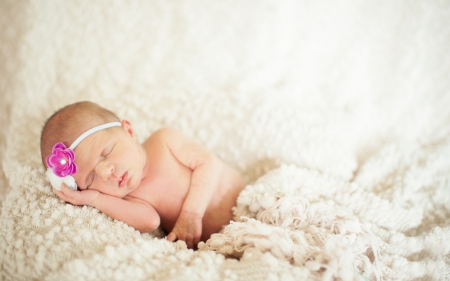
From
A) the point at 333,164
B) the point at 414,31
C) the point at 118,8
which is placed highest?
the point at 414,31

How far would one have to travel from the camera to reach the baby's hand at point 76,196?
0.98m

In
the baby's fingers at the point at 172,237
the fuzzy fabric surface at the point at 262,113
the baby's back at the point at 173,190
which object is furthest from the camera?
the baby's back at the point at 173,190

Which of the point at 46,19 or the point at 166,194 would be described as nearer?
the point at 166,194

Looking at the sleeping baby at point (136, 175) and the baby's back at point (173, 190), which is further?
the baby's back at point (173, 190)

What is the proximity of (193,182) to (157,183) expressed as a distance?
0.47 feet

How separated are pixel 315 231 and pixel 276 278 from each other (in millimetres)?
262

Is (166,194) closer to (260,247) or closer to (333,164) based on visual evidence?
(260,247)

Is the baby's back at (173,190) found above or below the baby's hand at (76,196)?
above

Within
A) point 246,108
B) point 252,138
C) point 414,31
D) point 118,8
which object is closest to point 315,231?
point 252,138

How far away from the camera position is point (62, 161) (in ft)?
3.05

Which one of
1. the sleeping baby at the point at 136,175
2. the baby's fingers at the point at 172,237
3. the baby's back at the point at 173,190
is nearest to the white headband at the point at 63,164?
the sleeping baby at the point at 136,175

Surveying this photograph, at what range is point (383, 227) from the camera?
105 centimetres

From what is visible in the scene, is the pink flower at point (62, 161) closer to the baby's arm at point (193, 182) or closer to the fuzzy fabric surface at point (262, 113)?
the fuzzy fabric surface at point (262, 113)

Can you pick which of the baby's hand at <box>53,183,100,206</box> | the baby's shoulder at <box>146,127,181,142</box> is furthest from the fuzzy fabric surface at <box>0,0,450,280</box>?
the baby's shoulder at <box>146,127,181,142</box>
